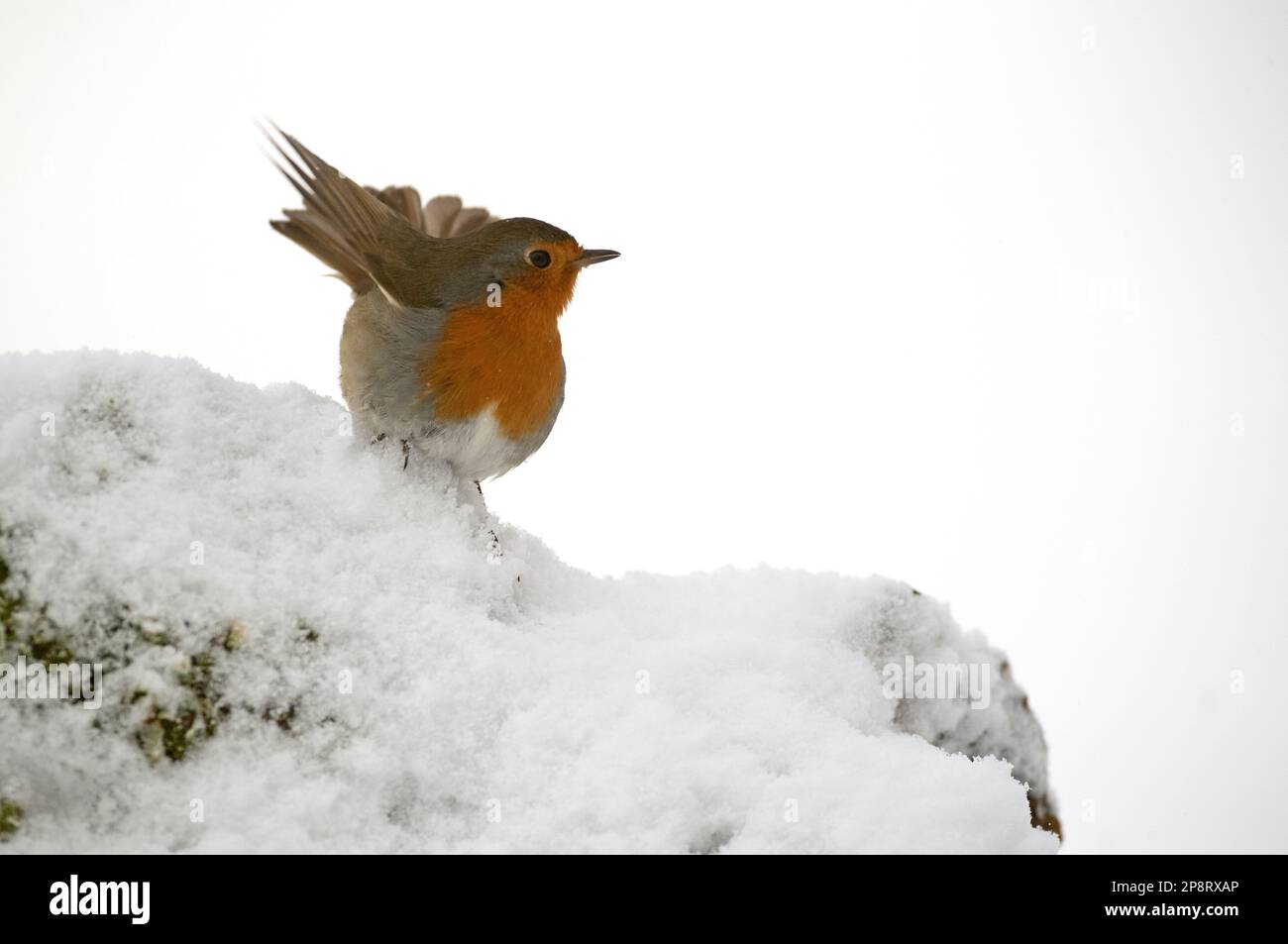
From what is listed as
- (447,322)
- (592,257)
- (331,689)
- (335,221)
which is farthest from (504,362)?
(331,689)

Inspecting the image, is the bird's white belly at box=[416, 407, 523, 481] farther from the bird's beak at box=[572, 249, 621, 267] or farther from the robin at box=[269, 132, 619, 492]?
the bird's beak at box=[572, 249, 621, 267]

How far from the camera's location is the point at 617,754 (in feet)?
6.79

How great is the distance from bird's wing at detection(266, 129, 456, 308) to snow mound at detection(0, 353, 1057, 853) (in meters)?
0.74

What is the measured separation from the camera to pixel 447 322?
3.11m

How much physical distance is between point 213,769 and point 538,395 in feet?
5.20

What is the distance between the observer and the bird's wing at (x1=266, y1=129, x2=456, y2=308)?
3221mm

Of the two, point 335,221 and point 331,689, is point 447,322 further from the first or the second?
point 331,689

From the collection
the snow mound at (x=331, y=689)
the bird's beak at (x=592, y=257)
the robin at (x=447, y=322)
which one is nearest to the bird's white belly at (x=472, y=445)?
the robin at (x=447, y=322)

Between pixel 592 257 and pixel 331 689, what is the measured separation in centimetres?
177

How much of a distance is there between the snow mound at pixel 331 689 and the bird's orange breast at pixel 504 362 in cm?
47
